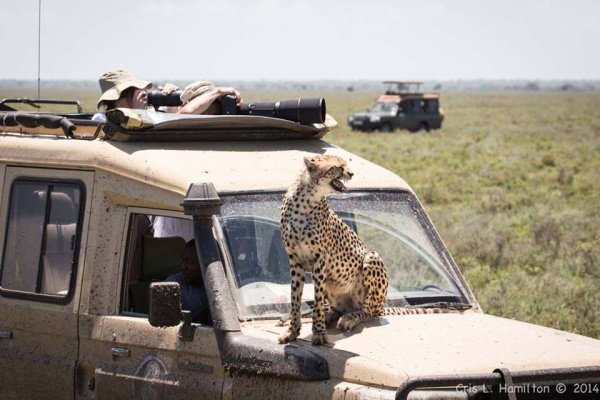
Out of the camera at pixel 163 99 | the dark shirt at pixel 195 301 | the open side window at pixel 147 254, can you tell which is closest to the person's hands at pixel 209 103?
the camera at pixel 163 99

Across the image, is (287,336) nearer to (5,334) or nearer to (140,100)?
(5,334)

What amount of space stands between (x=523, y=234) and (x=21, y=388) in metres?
11.7

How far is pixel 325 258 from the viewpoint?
4.65 meters

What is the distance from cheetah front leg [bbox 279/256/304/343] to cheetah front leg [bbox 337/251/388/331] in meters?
0.27

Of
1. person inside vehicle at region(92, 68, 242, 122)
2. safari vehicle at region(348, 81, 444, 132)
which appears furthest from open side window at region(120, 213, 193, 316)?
safari vehicle at region(348, 81, 444, 132)

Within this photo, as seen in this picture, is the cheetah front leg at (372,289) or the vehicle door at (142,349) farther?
the cheetah front leg at (372,289)

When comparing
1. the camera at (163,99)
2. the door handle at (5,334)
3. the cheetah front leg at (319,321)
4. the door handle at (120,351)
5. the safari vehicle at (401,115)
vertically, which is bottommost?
the safari vehicle at (401,115)

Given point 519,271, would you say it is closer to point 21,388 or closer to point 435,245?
point 435,245

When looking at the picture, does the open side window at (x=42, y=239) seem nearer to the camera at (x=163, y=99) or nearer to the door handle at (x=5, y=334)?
the door handle at (x=5, y=334)

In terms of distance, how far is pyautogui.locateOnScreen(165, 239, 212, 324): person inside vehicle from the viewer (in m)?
5.00

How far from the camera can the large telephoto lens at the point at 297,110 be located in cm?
576

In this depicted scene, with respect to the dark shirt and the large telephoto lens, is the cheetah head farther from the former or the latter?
the large telephoto lens

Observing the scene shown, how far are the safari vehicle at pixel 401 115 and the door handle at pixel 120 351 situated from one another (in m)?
43.7

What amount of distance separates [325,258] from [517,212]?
15.0 metres
